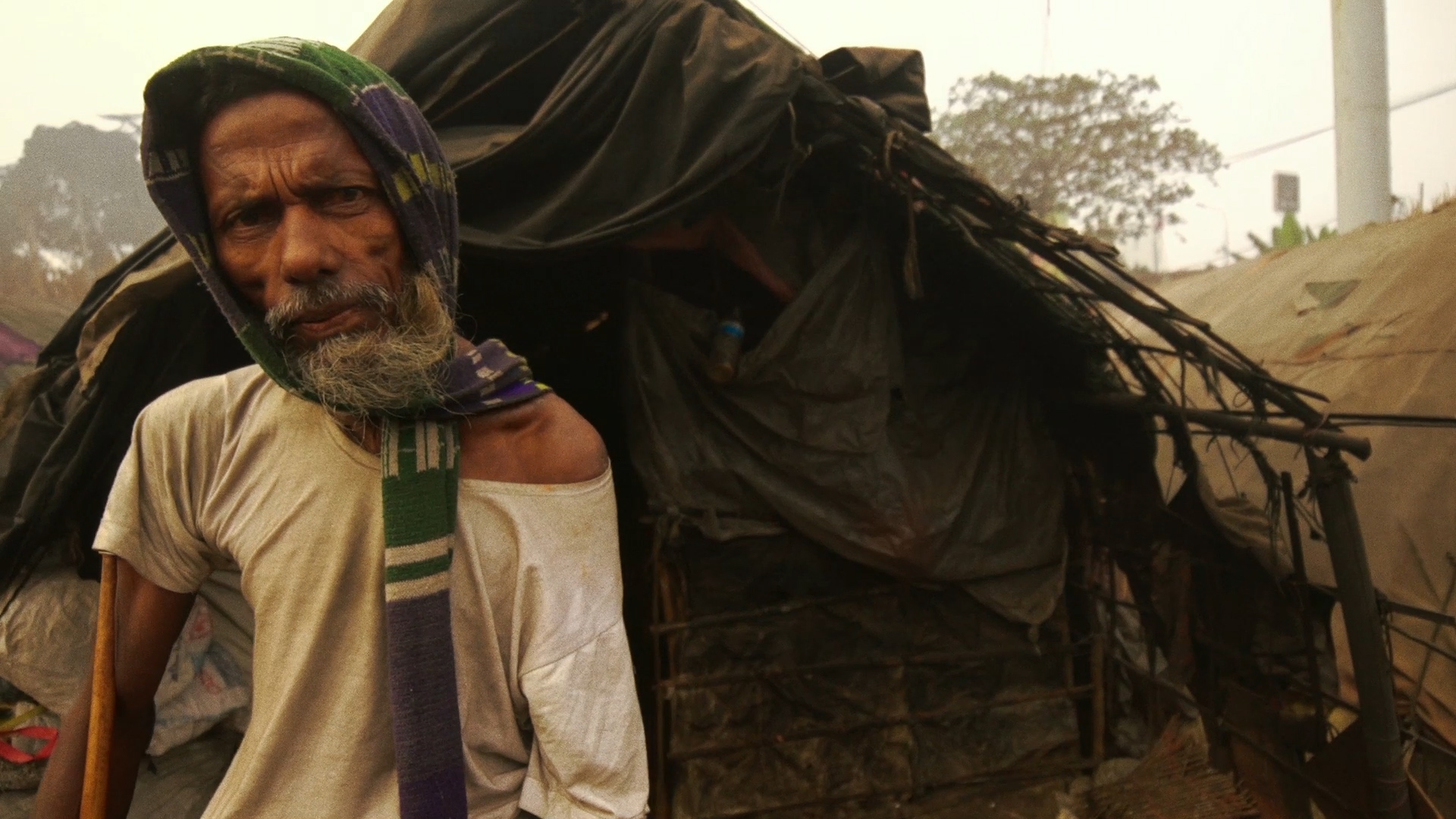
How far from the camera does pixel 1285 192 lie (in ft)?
59.9

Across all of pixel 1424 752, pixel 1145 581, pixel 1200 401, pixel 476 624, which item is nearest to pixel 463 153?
pixel 476 624

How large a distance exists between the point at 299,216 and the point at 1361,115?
11.5 metres

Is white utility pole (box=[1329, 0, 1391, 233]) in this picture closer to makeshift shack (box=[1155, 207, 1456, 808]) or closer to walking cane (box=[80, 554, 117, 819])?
makeshift shack (box=[1155, 207, 1456, 808])

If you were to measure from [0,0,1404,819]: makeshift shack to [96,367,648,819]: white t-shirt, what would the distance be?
1.19m

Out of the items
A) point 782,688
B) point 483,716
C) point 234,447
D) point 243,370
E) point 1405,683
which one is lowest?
point 1405,683

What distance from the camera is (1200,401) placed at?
6457mm

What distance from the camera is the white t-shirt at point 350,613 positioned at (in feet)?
3.90

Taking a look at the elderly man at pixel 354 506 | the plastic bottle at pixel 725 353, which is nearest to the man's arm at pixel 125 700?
the elderly man at pixel 354 506

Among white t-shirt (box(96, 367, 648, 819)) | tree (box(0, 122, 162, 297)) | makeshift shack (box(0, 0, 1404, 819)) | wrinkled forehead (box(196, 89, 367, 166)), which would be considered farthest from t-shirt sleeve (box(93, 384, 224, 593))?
tree (box(0, 122, 162, 297))

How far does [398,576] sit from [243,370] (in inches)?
18.2

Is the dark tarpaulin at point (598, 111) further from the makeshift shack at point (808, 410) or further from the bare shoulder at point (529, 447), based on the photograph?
the bare shoulder at point (529, 447)

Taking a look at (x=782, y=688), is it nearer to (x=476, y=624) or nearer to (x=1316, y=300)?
(x=476, y=624)

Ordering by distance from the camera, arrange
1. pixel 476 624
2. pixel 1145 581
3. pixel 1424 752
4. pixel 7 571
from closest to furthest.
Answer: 1. pixel 476 624
2. pixel 7 571
3. pixel 1145 581
4. pixel 1424 752

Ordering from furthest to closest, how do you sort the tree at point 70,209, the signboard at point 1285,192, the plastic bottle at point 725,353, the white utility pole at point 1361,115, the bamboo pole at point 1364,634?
the signboard at point 1285,192
the white utility pole at point 1361,115
the tree at point 70,209
the plastic bottle at point 725,353
the bamboo pole at point 1364,634
